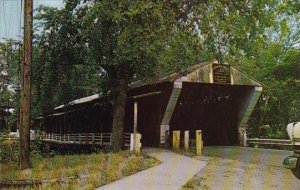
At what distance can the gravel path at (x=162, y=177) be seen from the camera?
1024 centimetres

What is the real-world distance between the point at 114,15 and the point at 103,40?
2237mm

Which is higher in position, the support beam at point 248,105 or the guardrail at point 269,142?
the support beam at point 248,105

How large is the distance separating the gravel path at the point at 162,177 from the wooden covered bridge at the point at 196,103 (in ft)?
30.3

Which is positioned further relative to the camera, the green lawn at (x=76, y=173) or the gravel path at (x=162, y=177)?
the green lawn at (x=76, y=173)

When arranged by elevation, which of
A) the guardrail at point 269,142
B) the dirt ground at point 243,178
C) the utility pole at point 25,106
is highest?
the utility pole at point 25,106

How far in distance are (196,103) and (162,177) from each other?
16.7 meters

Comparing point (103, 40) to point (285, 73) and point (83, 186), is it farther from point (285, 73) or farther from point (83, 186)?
point (285, 73)

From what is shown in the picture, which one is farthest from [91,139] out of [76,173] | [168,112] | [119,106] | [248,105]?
[76,173]

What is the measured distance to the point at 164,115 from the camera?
79.8 feet

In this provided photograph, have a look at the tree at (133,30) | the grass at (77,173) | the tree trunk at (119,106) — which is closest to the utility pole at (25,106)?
the grass at (77,173)

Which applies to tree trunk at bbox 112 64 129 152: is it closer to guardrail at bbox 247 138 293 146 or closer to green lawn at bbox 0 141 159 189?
green lawn at bbox 0 141 159 189

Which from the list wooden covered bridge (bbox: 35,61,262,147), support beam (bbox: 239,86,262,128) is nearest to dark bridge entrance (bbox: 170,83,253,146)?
wooden covered bridge (bbox: 35,61,262,147)

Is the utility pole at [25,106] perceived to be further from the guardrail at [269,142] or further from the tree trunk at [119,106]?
the guardrail at [269,142]

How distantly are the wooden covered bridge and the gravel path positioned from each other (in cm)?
924
